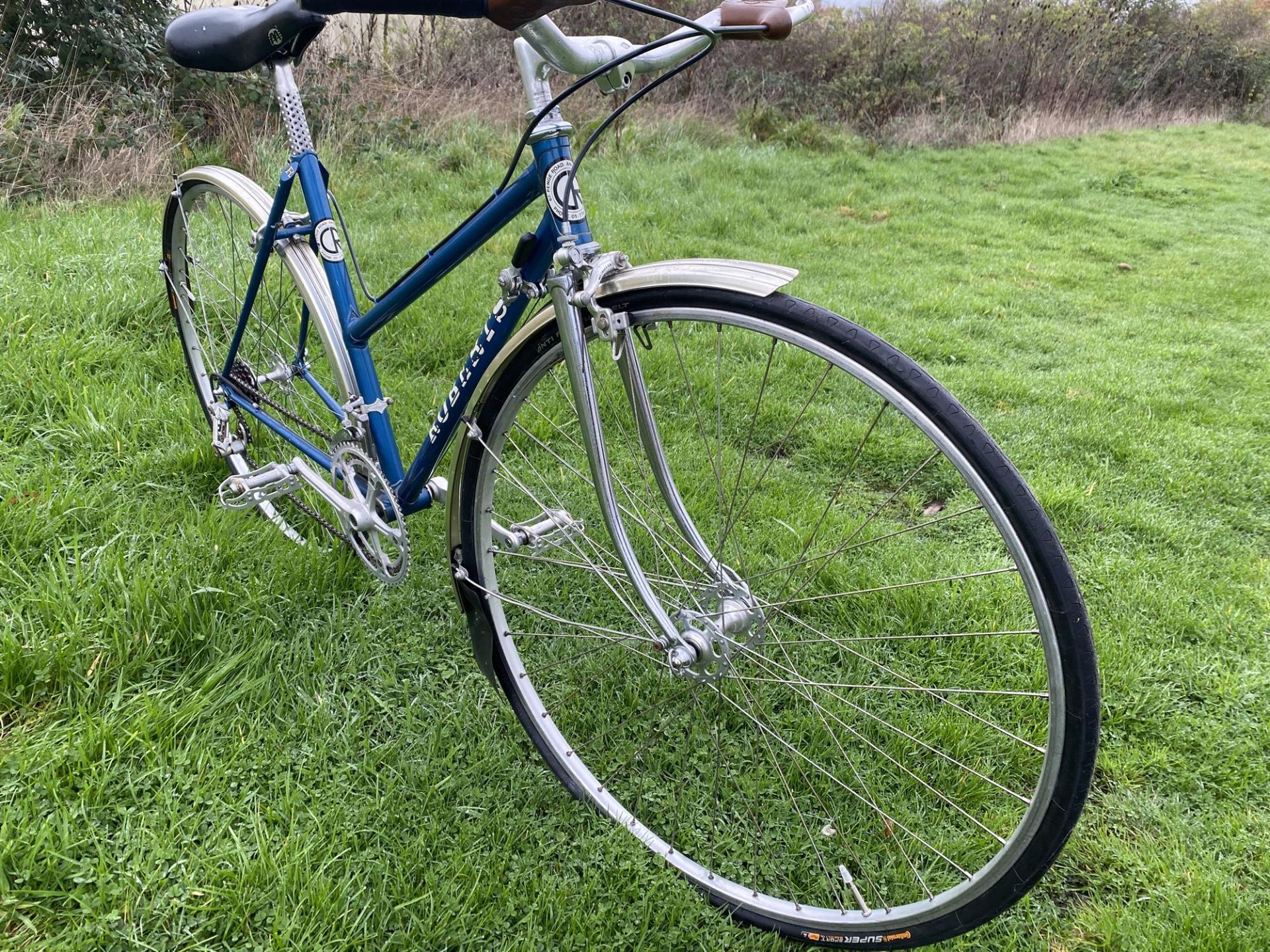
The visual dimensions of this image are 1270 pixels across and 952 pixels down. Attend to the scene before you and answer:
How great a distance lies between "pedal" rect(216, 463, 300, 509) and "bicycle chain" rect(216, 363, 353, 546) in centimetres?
6

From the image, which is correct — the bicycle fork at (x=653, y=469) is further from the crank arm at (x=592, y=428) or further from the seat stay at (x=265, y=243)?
the seat stay at (x=265, y=243)

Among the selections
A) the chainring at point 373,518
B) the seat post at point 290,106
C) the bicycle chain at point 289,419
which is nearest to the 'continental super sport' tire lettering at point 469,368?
the chainring at point 373,518

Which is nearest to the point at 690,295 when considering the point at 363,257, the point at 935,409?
the point at 935,409

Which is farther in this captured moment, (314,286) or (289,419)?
(289,419)

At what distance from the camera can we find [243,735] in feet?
5.61

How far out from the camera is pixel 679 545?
212cm

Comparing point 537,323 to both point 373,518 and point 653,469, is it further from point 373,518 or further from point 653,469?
point 373,518

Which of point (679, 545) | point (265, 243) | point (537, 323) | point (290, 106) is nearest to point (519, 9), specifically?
point (537, 323)

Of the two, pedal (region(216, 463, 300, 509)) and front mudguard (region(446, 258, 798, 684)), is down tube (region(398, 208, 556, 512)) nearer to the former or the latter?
front mudguard (region(446, 258, 798, 684))

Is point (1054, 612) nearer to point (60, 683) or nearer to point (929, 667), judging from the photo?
point (929, 667)

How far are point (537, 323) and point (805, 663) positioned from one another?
120 cm

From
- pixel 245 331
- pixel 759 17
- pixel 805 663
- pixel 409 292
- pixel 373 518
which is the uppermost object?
pixel 759 17

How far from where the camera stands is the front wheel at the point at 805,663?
1155 mm

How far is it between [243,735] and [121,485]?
108cm
